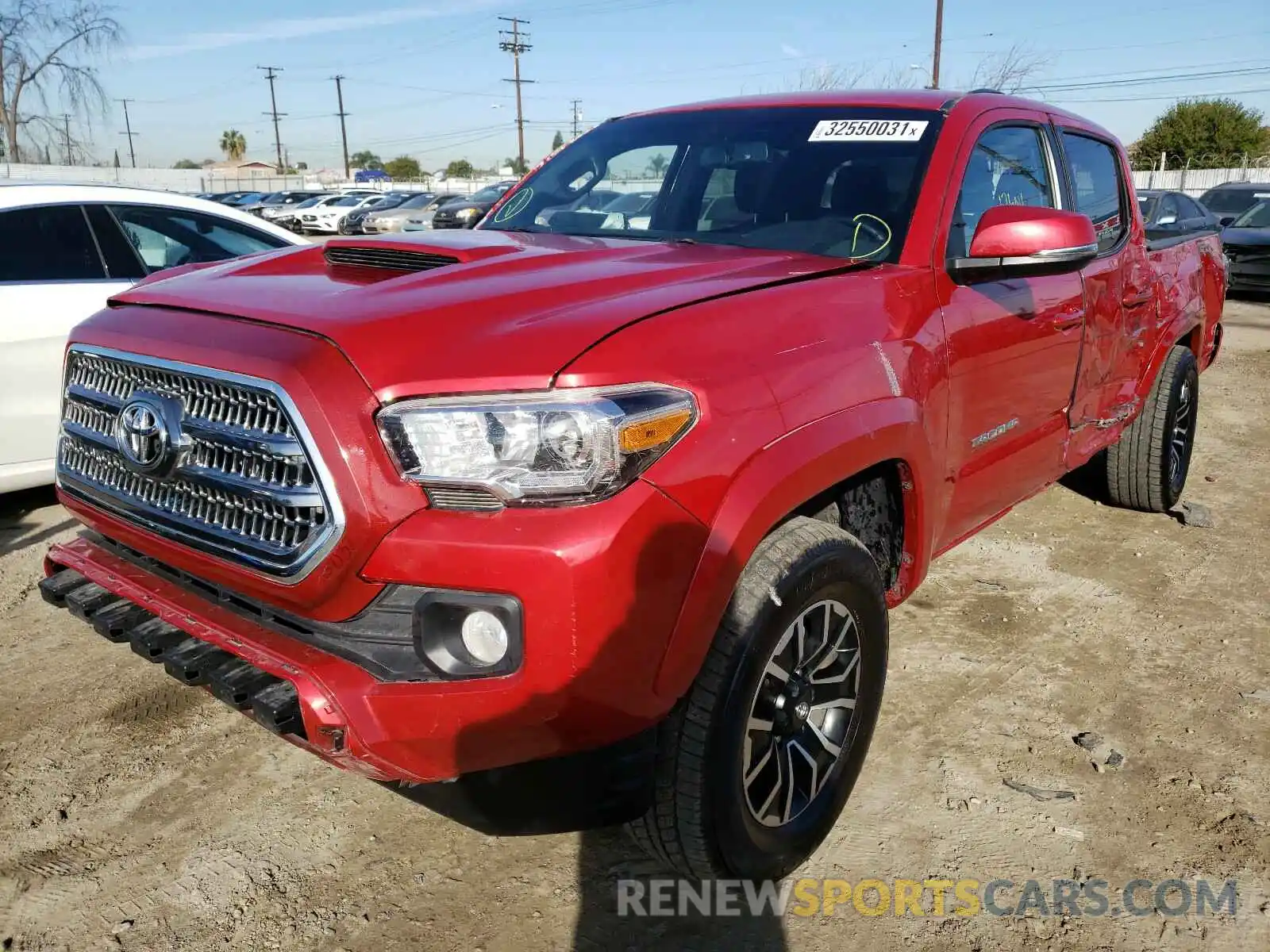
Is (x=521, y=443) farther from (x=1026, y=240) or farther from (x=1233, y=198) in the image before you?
(x=1233, y=198)

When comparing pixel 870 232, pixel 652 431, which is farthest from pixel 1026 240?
pixel 652 431

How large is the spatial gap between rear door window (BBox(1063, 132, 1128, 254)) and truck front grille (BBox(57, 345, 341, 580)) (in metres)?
3.22

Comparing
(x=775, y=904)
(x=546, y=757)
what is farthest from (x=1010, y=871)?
(x=546, y=757)

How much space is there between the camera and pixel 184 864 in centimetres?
247

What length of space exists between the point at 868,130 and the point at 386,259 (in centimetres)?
157

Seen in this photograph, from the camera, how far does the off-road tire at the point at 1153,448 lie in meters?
4.82

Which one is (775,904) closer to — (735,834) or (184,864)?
(735,834)

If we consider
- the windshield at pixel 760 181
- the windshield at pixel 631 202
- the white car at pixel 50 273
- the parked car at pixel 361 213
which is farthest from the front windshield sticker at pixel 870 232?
the parked car at pixel 361 213

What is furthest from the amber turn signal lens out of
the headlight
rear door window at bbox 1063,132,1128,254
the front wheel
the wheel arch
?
rear door window at bbox 1063,132,1128,254

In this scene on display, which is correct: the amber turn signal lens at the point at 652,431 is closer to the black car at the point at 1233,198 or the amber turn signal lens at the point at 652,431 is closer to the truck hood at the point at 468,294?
the truck hood at the point at 468,294

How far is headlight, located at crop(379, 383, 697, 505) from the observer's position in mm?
1829

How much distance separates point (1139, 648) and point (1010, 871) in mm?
1593

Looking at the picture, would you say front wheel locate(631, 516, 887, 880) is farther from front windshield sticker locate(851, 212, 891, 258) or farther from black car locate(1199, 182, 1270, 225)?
black car locate(1199, 182, 1270, 225)

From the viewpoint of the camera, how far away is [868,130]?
10.2ft
